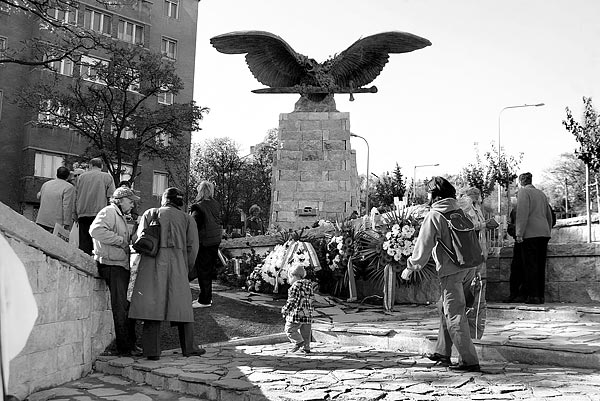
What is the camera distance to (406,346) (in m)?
6.70

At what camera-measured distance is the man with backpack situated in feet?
17.1

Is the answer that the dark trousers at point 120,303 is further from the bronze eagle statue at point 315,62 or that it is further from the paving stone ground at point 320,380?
the bronze eagle statue at point 315,62

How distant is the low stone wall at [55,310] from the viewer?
5.09m

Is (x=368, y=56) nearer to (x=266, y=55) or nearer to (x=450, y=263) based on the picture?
(x=266, y=55)

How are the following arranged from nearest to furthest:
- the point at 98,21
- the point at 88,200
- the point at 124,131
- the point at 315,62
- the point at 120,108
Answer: the point at 88,200 < the point at 315,62 < the point at 120,108 < the point at 124,131 < the point at 98,21

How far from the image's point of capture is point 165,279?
6.26m

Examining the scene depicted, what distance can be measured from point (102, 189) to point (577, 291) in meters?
7.18

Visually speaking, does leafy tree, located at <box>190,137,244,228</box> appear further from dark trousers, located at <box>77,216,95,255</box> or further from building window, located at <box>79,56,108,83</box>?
dark trousers, located at <box>77,216,95,255</box>

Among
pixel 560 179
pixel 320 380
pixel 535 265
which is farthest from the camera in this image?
pixel 560 179

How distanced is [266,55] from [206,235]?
30.2 ft

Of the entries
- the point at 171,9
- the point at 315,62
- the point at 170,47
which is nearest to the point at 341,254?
the point at 315,62

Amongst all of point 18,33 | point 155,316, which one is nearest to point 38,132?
point 18,33

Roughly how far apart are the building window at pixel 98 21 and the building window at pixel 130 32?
2.28 ft

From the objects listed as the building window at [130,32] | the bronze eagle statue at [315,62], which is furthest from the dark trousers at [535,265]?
the building window at [130,32]
